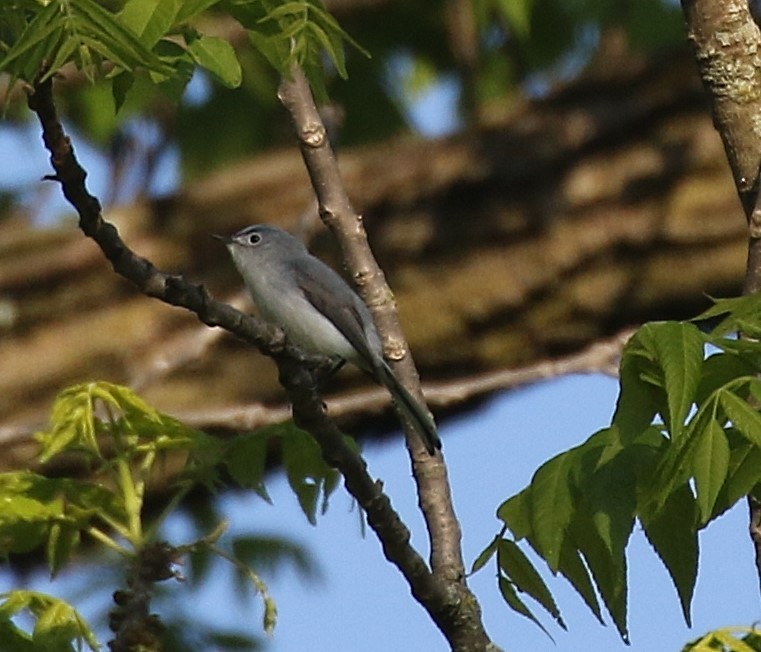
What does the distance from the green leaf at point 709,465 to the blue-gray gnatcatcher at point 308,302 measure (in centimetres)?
157

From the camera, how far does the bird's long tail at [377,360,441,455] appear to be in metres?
3.48

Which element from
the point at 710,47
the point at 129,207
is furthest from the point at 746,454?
the point at 129,207

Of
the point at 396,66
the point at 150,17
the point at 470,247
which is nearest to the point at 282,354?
the point at 150,17

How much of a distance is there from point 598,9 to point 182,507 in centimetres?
271

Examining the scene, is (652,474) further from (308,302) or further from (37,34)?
(308,302)

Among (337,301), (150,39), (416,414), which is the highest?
(337,301)

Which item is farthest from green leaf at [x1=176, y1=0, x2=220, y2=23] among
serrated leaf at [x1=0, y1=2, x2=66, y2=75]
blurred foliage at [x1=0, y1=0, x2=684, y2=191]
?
blurred foliage at [x1=0, y1=0, x2=684, y2=191]

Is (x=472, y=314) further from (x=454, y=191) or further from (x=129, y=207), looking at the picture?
(x=129, y=207)

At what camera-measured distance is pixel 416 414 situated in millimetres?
3508

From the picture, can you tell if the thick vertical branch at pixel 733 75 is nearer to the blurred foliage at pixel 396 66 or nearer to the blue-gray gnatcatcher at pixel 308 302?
the blue-gray gnatcatcher at pixel 308 302

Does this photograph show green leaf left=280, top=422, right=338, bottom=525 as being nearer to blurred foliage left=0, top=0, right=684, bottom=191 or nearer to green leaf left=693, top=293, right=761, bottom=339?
green leaf left=693, top=293, right=761, bottom=339

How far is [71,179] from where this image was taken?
257 cm

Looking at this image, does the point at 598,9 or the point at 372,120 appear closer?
the point at 598,9

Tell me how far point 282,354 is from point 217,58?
0.51 metres
